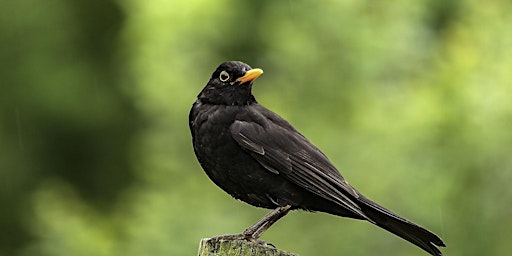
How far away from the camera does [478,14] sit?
27.7 ft

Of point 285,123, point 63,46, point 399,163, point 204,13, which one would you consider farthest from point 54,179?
point 285,123

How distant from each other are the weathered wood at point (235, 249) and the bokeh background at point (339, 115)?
10.6ft

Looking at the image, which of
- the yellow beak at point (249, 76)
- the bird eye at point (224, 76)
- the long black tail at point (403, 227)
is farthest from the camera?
the bird eye at point (224, 76)

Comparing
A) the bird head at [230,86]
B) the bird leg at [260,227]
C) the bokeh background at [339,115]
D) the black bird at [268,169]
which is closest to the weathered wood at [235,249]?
the bird leg at [260,227]

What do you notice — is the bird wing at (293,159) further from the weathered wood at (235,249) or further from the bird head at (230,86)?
the weathered wood at (235,249)

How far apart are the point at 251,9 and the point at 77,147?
498 centimetres

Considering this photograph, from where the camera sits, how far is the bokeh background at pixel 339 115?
7.66m

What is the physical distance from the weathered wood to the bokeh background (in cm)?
323

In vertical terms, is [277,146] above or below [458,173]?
below

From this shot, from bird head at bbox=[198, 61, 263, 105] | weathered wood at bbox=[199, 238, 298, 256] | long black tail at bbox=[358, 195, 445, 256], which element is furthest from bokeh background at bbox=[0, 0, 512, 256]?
weathered wood at bbox=[199, 238, 298, 256]

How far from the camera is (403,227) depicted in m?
5.03

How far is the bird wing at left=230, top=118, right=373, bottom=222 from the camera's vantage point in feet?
16.9

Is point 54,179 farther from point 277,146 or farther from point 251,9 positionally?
point 277,146

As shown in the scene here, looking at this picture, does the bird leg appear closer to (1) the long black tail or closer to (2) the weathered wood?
(2) the weathered wood
